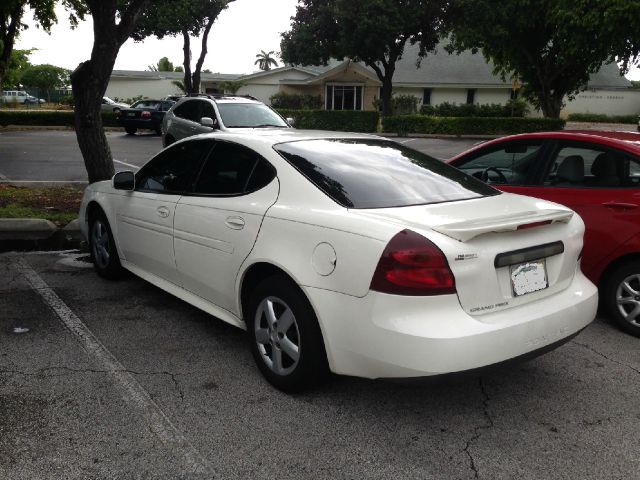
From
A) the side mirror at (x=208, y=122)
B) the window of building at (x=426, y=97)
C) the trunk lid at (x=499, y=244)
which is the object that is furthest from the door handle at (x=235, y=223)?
the window of building at (x=426, y=97)

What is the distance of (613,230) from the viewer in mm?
4500

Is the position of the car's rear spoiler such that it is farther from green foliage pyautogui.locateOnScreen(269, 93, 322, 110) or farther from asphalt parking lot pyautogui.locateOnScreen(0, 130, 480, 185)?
green foliage pyautogui.locateOnScreen(269, 93, 322, 110)

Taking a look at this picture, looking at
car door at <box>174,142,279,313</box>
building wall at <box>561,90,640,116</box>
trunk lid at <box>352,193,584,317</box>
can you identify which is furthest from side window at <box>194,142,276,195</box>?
building wall at <box>561,90,640,116</box>

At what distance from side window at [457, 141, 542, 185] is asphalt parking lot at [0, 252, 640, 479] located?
1.52 meters

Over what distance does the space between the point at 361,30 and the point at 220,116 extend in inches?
789

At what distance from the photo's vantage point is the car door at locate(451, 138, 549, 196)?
515 centimetres

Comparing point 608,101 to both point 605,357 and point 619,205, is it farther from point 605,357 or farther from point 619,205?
point 605,357

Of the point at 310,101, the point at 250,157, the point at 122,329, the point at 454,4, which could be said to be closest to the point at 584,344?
the point at 250,157

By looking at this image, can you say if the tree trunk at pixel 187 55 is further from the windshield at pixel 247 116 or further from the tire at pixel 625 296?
the tire at pixel 625 296

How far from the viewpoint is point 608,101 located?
158 feet

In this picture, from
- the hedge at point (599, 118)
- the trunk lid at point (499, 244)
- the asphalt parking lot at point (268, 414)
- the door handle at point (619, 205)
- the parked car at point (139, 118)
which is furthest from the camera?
the hedge at point (599, 118)

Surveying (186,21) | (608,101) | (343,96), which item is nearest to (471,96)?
(343,96)

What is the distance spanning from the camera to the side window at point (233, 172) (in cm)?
381

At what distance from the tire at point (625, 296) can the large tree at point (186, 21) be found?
2998cm
